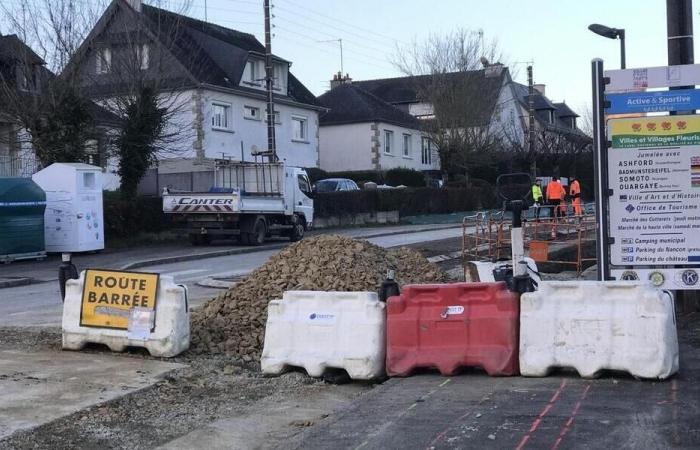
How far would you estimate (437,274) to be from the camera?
13.6 m

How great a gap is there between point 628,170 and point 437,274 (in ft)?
16.3

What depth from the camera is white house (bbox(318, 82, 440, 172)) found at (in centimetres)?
5403

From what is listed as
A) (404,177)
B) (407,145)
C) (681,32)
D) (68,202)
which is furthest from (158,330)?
(407,145)

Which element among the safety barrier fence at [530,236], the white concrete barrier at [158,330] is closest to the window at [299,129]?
the safety barrier fence at [530,236]

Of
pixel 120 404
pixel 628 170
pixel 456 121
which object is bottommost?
pixel 120 404

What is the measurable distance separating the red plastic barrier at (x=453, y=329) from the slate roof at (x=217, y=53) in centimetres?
2994

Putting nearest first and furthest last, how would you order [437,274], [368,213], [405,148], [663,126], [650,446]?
[650,446]
[663,126]
[437,274]
[368,213]
[405,148]

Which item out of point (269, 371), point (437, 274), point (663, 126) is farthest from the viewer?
point (437, 274)

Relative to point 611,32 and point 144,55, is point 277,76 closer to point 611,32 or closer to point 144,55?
point 144,55

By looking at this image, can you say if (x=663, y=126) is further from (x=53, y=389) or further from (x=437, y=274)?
(x=53, y=389)

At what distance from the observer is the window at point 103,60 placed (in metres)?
29.2

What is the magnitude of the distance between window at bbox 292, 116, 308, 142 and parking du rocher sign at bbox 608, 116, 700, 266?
1497 inches

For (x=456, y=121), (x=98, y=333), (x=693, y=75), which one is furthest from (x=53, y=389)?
(x=456, y=121)

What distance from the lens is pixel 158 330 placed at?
29.4ft
